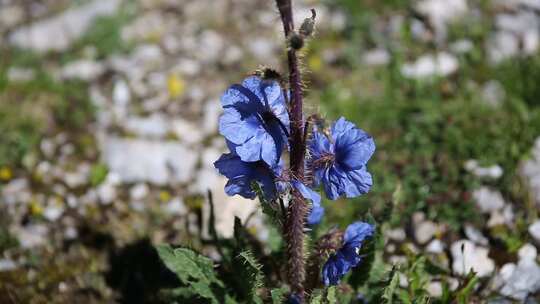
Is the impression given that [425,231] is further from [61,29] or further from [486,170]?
[61,29]

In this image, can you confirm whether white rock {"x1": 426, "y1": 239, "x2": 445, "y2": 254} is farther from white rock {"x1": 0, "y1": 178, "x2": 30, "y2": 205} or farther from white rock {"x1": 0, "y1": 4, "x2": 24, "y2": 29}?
white rock {"x1": 0, "y1": 4, "x2": 24, "y2": 29}

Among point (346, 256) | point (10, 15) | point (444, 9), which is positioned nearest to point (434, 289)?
point (346, 256)

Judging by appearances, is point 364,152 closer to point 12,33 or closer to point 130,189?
point 130,189

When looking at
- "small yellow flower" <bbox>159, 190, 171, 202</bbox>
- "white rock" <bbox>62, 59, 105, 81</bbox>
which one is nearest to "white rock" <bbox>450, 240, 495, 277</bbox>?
"small yellow flower" <bbox>159, 190, 171, 202</bbox>

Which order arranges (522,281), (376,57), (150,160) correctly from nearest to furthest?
1. (522,281)
2. (150,160)
3. (376,57)

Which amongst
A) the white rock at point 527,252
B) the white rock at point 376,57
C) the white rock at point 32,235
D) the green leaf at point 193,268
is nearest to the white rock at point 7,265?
the white rock at point 32,235

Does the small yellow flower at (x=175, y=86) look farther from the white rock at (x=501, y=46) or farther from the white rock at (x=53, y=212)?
the white rock at (x=501, y=46)

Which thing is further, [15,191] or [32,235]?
[15,191]
